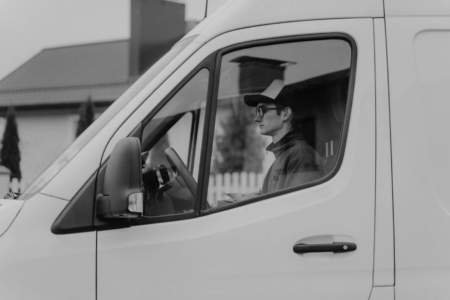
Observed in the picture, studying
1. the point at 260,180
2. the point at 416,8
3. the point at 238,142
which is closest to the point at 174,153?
the point at 238,142

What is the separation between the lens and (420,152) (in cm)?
271

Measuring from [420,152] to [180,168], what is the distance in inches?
40.2

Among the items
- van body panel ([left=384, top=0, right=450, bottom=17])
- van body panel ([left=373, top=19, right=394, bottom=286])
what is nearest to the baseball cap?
van body panel ([left=373, top=19, right=394, bottom=286])

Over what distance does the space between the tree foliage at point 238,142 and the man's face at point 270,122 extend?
0.14 feet

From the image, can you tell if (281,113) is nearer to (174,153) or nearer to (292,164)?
(292,164)

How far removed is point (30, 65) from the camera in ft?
121

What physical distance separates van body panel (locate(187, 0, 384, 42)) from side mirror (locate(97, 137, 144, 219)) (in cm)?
67

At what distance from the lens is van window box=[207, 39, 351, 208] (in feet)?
8.95

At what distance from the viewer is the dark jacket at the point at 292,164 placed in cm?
273

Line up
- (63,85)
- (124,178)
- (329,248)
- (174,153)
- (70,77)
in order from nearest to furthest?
(124,178) → (329,248) → (174,153) → (63,85) → (70,77)

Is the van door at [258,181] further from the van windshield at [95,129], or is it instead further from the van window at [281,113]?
the van windshield at [95,129]

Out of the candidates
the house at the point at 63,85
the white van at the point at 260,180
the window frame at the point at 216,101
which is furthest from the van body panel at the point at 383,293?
the house at the point at 63,85

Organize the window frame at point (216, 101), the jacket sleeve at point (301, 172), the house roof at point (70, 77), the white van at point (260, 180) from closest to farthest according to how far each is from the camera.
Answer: the white van at point (260, 180) → the window frame at point (216, 101) → the jacket sleeve at point (301, 172) → the house roof at point (70, 77)

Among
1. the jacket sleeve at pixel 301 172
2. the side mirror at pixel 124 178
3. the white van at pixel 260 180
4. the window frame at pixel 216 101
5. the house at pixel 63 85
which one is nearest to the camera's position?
the side mirror at pixel 124 178
